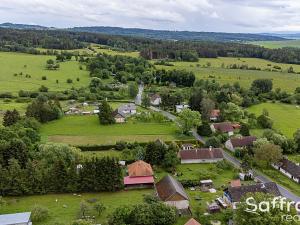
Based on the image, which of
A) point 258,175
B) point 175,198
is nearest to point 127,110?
point 258,175

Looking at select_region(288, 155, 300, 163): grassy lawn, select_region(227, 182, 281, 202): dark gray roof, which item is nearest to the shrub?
select_region(227, 182, 281, 202): dark gray roof

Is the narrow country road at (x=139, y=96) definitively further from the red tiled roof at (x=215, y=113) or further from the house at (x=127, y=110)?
the red tiled roof at (x=215, y=113)

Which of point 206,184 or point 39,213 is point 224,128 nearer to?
point 206,184

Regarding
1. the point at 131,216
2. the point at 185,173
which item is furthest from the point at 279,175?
the point at 131,216

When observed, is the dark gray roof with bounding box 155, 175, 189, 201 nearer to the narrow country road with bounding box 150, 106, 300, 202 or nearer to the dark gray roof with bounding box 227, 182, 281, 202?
the dark gray roof with bounding box 227, 182, 281, 202

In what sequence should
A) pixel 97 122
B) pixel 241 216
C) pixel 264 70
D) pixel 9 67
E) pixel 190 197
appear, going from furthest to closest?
pixel 264 70 → pixel 9 67 → pixel 97 122 → pixel 190 197 → pixel 241 216

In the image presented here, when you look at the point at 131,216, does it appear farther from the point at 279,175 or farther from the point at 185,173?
the point at 279,175
